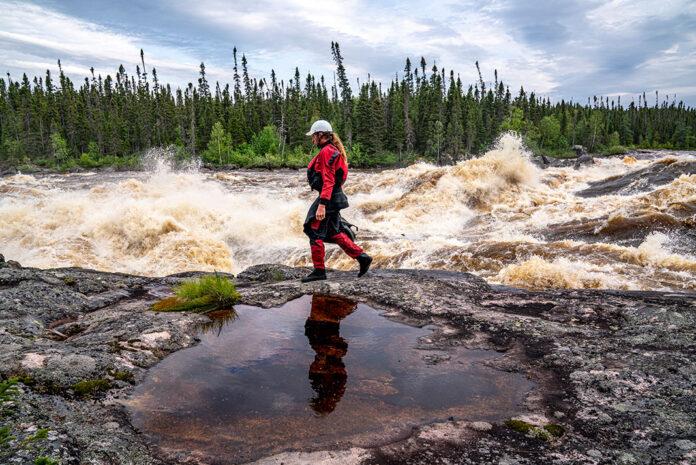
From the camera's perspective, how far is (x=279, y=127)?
223 feet

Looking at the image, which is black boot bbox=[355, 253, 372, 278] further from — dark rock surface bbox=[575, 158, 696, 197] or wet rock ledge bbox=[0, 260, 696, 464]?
Result: dark rock surface bbox=[575, 158, 696, 197]

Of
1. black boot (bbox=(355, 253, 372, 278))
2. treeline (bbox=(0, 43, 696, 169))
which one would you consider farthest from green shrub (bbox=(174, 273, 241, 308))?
treeline (bbox=(0, 43, 696, 169))

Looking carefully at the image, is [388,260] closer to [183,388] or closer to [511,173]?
[183,388]

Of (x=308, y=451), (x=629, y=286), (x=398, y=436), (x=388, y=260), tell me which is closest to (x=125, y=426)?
(x=308, y=451)

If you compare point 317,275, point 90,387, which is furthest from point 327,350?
point 317,275

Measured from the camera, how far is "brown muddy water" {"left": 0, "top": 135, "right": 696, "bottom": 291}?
25.7 ft

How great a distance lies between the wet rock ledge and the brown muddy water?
8.17 ft

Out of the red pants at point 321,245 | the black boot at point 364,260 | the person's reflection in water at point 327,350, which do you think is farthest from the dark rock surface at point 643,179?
the person's reflection in water at point 327,350

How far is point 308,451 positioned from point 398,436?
530mm

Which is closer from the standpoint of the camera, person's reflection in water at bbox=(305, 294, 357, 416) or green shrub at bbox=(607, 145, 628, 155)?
person's reflection in water at bbox=(305, 294, 357, 416)

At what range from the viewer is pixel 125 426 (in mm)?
2379

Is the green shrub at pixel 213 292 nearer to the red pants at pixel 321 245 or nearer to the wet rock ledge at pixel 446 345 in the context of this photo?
the wet rock ledge at pixel 446 345

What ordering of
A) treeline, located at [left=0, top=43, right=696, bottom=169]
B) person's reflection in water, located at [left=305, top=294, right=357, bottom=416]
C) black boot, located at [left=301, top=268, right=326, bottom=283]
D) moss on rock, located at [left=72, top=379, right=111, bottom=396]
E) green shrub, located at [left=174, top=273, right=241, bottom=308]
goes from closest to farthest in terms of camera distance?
moss on rock, located at [left=72, top=379, right=111, bottom=396], person's reflection in water, located at [left=305, top=294, right=357, bottom=416], green shrub, located at [left=174, top=273, right=241, bottom=308], black boot, located at [left=301, top=268, right=326, bottom=283], treeline, located at [left=0, top=43, right=696, bottom=169]

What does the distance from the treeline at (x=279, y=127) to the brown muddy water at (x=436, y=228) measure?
3655 cm
